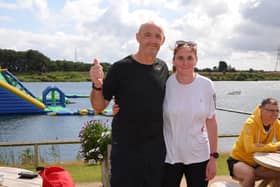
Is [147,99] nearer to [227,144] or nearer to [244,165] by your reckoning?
[244,165]

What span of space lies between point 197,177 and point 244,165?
1.46m

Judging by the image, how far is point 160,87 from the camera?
245 centimetres

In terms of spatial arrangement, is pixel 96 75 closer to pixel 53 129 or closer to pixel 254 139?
pixel 254 139

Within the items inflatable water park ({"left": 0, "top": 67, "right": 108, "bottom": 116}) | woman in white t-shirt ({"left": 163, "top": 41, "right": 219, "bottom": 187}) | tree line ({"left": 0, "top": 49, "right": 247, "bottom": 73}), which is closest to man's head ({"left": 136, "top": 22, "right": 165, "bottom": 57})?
woman in white t-shirt ({"left": 163, "top": 41, "right": 219, "bottom": 187})

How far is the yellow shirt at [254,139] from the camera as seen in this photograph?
3787 mm

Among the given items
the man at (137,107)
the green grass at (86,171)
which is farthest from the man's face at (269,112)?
the green grass at (86,171)

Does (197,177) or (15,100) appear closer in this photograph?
(197,177)

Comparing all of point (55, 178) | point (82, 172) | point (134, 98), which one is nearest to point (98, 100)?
point (134, 98)

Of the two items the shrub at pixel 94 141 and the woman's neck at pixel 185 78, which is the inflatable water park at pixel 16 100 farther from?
the woman's neck at pixel 185 78

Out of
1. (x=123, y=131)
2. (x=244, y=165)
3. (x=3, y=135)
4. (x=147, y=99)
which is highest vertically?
(x=147, y=99)

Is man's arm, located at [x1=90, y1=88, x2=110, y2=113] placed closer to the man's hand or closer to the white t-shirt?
the man's hand

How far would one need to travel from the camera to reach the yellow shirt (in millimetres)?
3787

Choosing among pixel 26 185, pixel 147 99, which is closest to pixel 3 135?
pixel 26 185

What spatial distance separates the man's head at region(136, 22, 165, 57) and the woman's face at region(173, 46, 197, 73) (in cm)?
20
